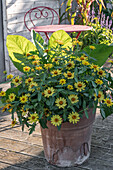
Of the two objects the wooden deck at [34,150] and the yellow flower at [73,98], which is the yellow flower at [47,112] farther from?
the wooden deck at [34,150]

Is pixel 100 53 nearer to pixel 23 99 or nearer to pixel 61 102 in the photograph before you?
pixel 61 102

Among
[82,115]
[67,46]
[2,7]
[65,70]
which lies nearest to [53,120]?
[82,115]

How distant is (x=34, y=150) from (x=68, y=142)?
42 cm

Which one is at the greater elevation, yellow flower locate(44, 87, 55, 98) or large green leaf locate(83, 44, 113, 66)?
large green leaf locate(83, 44, 113, 66)

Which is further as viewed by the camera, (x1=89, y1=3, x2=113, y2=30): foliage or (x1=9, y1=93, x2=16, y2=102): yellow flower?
(x1=89, y1=3, x2=113, y2=30): foliage

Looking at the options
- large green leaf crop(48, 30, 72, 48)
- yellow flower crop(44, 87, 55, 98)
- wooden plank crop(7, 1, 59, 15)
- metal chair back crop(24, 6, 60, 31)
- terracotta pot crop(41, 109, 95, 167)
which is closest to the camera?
yellow flower crop(44, 87, 55, 98)

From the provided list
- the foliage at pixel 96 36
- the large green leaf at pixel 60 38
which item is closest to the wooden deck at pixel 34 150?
the large green leaf at pixel 60 38

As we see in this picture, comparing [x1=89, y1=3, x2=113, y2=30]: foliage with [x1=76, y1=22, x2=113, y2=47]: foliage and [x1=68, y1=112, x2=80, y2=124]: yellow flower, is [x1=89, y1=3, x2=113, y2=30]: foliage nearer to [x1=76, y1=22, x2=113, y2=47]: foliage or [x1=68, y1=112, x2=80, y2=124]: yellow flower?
[x1=76, y1=22, x2=113, y2=47]: foliage

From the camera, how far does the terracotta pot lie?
1.70 metres

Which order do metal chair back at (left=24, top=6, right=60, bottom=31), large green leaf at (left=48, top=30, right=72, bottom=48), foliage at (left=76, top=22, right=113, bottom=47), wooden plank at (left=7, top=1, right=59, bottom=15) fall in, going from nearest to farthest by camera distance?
large green leaf at (left=48, top=30, right=72, bottom=48) → wooden plank at (left=7, top=1, right=59, bottom=15) → metal chair back at (left=24, top=6, right=60, bottom=31) → foliage at (left=76, top=22, right=113, bottom=47)

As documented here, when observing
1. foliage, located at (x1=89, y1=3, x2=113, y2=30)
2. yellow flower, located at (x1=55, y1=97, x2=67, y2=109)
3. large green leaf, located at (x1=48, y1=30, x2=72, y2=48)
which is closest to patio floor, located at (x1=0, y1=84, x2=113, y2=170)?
yellow flower, located at (x1=55, y1=97, x2=67, y2=109)

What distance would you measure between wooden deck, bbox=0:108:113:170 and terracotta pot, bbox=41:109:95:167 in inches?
2.5

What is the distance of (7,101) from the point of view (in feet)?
5.45

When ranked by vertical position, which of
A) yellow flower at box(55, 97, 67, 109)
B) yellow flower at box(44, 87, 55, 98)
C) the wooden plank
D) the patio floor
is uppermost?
the wooden plank
